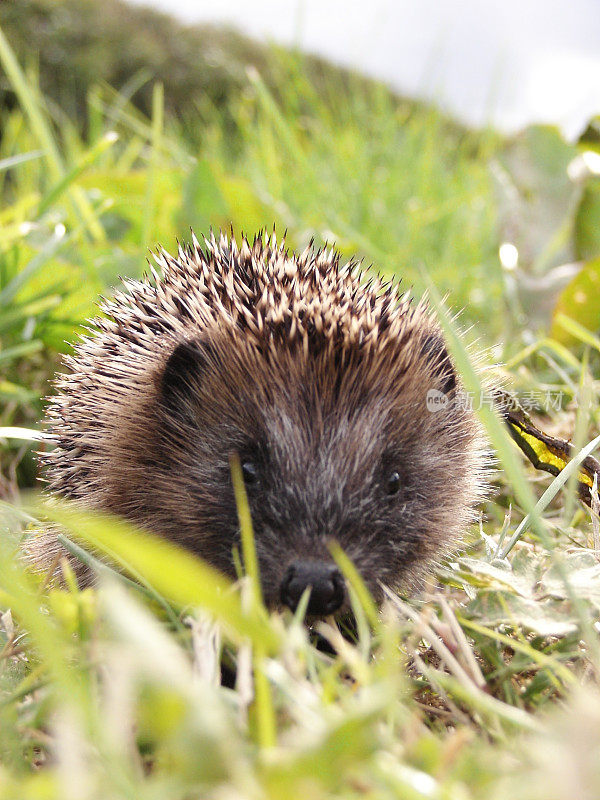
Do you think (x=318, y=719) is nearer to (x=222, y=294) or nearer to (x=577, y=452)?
(x=577, y=452)

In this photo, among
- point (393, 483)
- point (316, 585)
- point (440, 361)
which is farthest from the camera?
point (440, 361)

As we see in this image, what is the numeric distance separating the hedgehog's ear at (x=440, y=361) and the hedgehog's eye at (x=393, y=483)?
14.1 inches

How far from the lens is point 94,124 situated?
555cm

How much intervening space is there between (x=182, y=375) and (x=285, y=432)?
1.26 ft

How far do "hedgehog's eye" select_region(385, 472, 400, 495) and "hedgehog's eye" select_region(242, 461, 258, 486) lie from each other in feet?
1.13

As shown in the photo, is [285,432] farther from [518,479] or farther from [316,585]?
[518,479]

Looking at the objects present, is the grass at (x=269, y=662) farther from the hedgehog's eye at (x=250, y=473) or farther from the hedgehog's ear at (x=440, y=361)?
the hedgehog's ear at (x=440, y=361)

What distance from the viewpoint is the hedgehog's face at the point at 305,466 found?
1.75 m

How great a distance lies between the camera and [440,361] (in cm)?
224

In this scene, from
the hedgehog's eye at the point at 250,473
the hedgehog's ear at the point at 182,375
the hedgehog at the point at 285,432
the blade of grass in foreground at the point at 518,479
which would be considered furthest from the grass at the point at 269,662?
the hedgehog's ear at the point at 182,375

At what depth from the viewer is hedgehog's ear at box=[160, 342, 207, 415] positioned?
2043 mm

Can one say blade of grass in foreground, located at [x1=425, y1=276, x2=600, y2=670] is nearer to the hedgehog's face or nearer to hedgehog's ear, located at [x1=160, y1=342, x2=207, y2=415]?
the hedgehog's face

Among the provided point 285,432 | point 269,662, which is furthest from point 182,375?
point 269,662

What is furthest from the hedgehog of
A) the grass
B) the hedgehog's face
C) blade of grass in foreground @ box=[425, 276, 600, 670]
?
blade of grass in foreground @ box=[425, 276, 600, 670]
